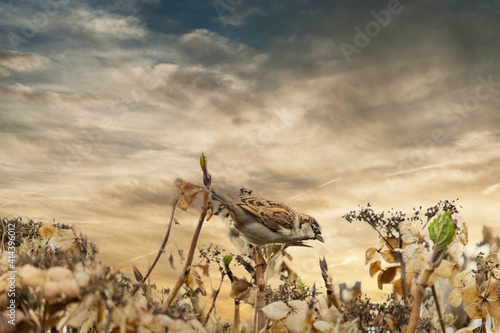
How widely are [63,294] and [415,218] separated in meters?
1.48

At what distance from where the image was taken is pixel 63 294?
3.09 ft

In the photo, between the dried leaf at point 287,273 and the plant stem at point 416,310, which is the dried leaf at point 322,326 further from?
the dried leaf at point 287,273

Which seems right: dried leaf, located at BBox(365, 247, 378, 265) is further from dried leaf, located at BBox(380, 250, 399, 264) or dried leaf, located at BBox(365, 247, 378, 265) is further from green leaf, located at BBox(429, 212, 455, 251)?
green leaf, located at BBox(429, 212, 455, 251)

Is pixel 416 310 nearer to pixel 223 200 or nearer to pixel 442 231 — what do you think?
pixel 442 231

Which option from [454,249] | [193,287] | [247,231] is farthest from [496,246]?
[193,287]

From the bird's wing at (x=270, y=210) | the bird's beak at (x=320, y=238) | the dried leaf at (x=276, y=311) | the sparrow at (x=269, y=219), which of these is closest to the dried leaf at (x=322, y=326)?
the dried leaf at (x=276, y=311)

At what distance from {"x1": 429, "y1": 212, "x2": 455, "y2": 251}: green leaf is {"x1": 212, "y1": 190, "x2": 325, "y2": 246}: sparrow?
0.98 meters

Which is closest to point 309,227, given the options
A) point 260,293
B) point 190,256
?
point 260,293

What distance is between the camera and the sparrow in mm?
1996

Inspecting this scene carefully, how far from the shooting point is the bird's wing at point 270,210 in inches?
83.7

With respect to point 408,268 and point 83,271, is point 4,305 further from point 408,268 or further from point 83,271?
point 408,268

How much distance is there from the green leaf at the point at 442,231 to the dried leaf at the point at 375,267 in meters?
1.01

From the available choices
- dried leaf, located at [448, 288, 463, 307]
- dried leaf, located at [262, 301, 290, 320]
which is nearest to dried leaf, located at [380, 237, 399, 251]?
dried leaf, located at [448, 288, 463, 307]

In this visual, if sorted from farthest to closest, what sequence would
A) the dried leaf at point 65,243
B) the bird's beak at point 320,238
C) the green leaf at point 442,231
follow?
the bird's beak at point 320,238, the dried leaf at point 65,243, the green leaf at point 442,231
